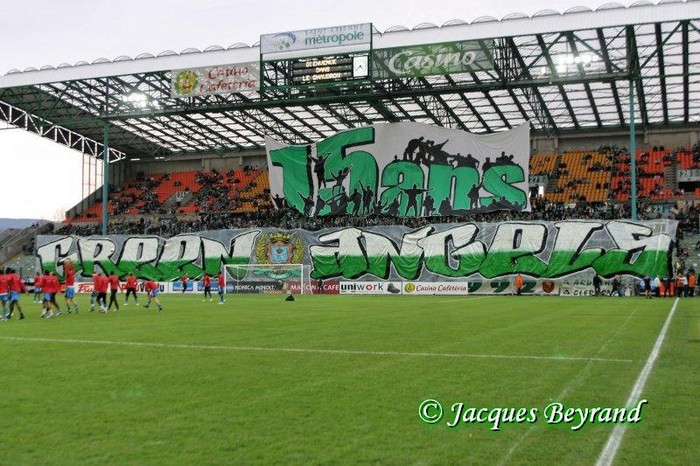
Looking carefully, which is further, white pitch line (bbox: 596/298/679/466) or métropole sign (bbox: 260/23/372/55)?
métropole sign (bbox: 260/23/372/55)

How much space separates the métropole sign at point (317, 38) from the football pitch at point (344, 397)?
1115 inches

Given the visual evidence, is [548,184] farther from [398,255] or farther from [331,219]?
[398,255]

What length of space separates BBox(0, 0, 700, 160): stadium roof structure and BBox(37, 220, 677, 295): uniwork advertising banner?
29.9 ft

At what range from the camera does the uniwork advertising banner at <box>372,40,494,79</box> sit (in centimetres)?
4066

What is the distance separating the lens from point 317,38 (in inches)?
1666

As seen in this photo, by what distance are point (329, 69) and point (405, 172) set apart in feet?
33.5

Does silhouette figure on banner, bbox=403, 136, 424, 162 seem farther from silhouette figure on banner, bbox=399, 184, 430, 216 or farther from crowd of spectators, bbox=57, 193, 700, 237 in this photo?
crowd of spectators, bbox=57, 193, 700, 237

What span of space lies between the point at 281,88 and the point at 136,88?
1326 cm

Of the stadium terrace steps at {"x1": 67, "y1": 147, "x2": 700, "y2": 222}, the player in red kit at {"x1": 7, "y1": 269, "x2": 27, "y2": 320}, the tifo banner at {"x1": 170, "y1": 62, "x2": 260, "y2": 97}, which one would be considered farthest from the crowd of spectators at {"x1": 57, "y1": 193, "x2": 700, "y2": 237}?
the player in red kit at {"x1": 7, "y1": 269, "x2": 27, "y2": 320}

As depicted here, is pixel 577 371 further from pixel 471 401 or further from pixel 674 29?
pixel 674 29

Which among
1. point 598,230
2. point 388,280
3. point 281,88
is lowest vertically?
point 388,280

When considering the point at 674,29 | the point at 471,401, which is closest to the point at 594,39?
the point at 674,29

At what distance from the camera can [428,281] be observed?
46906 millimetres

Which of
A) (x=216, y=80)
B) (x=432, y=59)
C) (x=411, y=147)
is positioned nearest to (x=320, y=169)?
(x=411, y=147)
